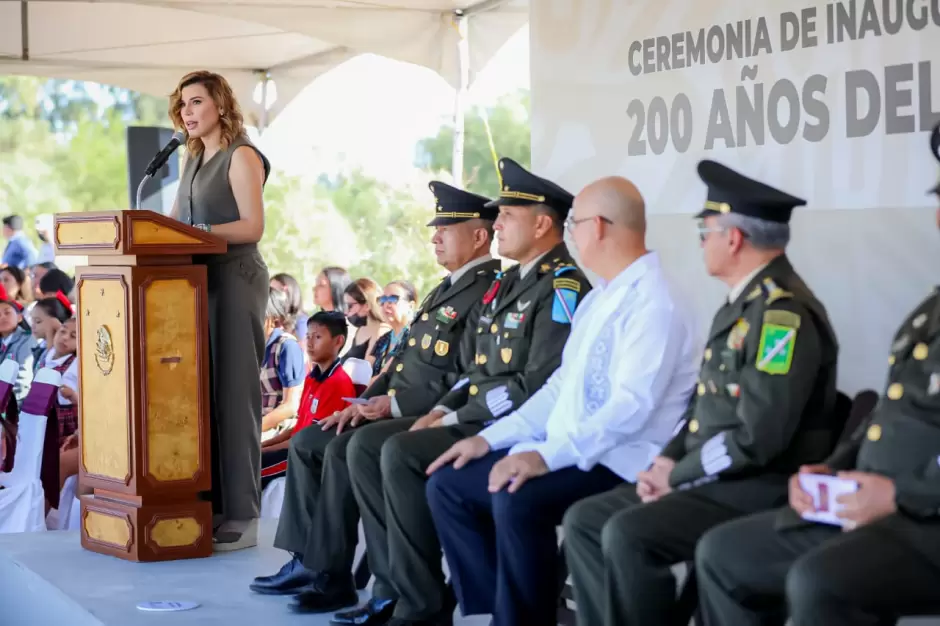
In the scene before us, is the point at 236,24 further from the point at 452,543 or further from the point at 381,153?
the point at 381,153

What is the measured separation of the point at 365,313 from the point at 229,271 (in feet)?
6.61

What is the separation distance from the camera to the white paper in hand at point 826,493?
2.46 meters

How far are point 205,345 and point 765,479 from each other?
7.83ft

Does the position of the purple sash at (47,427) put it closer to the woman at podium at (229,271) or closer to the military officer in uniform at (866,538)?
the woman at podium at (229,271)

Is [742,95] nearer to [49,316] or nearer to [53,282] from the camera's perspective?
[49,316]

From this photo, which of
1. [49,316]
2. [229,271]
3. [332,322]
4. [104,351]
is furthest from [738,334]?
[49,316]

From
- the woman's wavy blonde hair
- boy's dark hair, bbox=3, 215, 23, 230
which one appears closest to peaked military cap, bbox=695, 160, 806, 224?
the woman's wavy blonde hair

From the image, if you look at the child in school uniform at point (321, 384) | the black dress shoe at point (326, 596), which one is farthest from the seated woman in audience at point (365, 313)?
the black dress shoe at point (326, 596)

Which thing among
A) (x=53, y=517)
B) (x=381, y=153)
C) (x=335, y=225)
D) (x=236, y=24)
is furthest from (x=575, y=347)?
(x=381, y=153)

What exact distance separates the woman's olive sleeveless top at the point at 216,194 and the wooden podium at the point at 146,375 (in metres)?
0.16

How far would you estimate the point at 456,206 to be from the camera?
423cm

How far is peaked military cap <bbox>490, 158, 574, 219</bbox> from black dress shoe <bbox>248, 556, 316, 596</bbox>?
52.7 inches

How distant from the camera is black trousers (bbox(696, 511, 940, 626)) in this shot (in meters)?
2.29

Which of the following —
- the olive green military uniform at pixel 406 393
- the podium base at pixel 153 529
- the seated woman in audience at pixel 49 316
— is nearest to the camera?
the olive green military uniform at pixel 406 393
